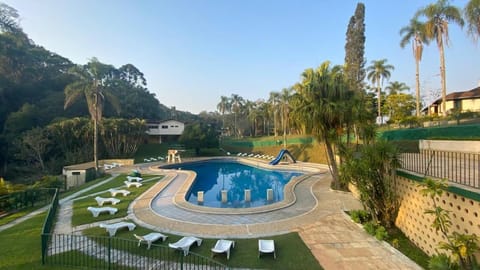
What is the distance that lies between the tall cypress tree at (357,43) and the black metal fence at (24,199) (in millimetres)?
35903

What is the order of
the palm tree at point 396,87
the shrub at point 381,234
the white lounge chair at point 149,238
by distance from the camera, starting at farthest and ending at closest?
1. the palm tree at point 396,87
2. the shrub at point 381,234
3. the white lounge chair at point 149,238

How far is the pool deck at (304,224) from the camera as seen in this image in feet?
18.7

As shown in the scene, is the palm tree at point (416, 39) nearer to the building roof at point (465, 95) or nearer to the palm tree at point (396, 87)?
the building roof at point (465, 95)

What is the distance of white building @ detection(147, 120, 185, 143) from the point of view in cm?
4531

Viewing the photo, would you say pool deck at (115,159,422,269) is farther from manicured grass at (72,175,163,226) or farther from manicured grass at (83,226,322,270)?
manicured grass at (72,175,163,226)

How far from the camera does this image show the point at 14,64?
3734 cm

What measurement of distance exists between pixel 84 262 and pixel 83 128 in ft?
88.7

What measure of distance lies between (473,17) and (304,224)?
16478mm

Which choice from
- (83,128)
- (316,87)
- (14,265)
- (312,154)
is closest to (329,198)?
(316,87)

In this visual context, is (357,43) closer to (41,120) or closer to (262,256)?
(262,256)

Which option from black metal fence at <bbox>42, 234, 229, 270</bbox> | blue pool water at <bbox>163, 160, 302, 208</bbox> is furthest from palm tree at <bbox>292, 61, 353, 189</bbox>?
black metal fence at <bbox>42, 234, 229, 270</bbox>

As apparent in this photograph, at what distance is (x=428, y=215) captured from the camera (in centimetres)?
563

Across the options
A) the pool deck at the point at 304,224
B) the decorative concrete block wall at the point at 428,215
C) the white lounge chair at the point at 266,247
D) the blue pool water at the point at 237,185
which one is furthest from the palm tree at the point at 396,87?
the white lounge chair at the point at 266,247

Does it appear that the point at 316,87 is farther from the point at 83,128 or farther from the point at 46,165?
the point at 46,165
